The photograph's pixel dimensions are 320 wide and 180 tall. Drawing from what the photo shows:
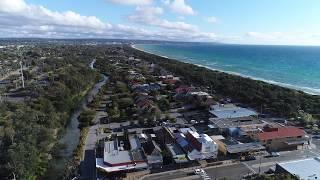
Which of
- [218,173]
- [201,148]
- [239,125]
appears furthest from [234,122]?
[218,173]

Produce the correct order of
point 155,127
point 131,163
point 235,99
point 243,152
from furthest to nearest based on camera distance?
point 235,99
point 155,127
point 243,152
point 131,163

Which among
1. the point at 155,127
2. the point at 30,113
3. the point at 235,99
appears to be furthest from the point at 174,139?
the point at 235,99

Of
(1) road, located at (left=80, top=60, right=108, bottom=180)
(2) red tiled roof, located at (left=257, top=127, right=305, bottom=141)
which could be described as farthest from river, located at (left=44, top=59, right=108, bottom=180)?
(2) red tiled roof, located at (left=257, top=127, right=305, bottom=141)

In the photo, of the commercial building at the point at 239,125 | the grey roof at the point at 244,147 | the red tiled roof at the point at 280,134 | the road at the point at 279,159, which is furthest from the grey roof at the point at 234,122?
the road at the point at 279,159

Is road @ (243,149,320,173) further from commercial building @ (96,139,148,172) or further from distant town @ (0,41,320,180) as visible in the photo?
commercial building @ (96,139,148,172)

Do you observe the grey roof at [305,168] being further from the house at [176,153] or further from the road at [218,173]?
the house at [176,153]

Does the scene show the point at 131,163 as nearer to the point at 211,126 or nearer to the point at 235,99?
the point at 211,126

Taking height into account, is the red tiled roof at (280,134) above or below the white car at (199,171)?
above
